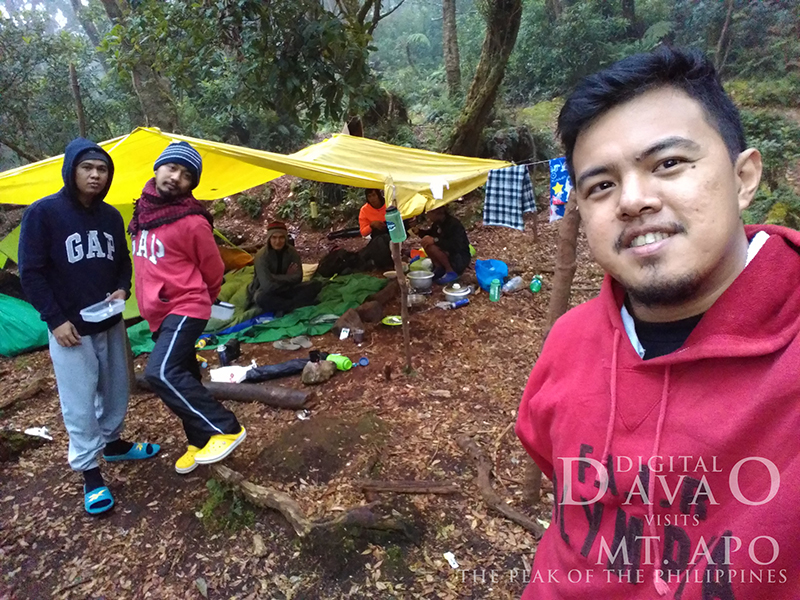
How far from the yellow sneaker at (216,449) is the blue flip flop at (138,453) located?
1.97 feet

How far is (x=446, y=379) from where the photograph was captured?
12.1ft

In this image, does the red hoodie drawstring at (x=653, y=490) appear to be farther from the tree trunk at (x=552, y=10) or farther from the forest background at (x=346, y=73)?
the tree trunk at (x=552, y=10)

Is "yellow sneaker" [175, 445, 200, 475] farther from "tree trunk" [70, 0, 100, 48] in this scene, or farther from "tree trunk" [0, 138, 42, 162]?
"tree trunk" [70, 0, 100, 48]

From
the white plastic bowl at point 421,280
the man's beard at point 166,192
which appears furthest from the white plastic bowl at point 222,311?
the white plastic bowl at point 421,280

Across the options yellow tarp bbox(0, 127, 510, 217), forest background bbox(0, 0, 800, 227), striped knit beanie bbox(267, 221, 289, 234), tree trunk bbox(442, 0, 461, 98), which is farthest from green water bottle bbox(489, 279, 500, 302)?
tree trunk bbox(442, 0, 461, 98)

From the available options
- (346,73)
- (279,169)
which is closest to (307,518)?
(279,169)

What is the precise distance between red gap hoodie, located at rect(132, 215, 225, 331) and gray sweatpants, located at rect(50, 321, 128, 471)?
28 cm

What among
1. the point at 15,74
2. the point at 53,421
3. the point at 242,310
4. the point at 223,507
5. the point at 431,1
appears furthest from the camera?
the point at 431,1

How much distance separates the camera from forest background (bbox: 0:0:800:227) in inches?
149

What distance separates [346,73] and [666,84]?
369 centimetres

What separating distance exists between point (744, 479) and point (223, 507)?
2.43 m

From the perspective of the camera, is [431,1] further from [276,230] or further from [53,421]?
[53,421]

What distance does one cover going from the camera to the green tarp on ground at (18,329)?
4348mm

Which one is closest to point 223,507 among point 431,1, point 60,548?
point 60,548
